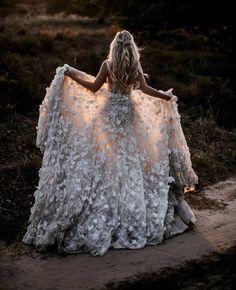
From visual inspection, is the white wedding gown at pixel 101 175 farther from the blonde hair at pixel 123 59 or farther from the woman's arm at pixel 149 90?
the blonde hair at pixel 123 59

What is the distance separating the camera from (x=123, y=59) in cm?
566

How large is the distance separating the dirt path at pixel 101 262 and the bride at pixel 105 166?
0.45ft

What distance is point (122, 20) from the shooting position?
16625 millimetres

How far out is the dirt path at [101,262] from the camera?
4.89m

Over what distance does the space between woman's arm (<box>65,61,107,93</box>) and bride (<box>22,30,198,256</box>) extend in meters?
0.01

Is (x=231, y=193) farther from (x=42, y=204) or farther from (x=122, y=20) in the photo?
(x=122, y=20)

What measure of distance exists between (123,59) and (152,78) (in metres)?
7.56

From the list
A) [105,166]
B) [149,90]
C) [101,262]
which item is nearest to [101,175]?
[105,166]

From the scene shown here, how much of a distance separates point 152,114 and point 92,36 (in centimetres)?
1607

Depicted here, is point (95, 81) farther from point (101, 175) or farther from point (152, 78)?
point (152, 78)

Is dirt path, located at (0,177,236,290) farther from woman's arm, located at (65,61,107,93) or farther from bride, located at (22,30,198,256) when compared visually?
woman's arm, located at (65,61,107,93)

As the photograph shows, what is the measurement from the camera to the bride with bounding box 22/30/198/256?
5637mm

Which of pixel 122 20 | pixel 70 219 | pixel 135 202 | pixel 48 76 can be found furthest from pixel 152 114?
pixel 122 20

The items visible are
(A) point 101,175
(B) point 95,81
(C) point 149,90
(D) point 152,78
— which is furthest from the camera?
(D) point 152,78
